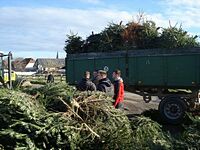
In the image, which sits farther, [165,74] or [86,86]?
[165,74]

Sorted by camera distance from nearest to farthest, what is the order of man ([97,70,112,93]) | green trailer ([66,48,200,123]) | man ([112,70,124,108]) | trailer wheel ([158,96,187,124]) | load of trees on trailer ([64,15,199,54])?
man ([112,70,124,108]), man ([97,70,112,93]), green trailer ([66,48,200,123]), trailer wheel ([158,96,187,124]), load of trees on trailer ([64,15,199,54])

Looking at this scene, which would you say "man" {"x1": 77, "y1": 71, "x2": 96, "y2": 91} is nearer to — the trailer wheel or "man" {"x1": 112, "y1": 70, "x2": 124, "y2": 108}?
"man" {"x1": 112, "y1": 70, "x2": 124, "y2": 108}

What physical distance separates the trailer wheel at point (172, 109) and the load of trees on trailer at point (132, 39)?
1973 millimetres

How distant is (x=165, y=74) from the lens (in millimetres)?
13781

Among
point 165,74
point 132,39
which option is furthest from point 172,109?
point 132,39

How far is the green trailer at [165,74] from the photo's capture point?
43.8ft

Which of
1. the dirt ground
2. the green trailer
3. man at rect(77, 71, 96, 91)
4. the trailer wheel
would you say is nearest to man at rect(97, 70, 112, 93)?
man at rect(77, 71, 96, 91)

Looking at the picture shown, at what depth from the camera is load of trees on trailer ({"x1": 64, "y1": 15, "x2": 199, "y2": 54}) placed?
627 inches

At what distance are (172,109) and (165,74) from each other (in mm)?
1087

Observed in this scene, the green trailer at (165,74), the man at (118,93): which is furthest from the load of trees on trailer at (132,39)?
the man at (118,93)

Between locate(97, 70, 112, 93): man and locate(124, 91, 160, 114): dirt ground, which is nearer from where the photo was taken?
locate(97, 70, 112, 93): man

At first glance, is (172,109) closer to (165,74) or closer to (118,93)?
(165,74)

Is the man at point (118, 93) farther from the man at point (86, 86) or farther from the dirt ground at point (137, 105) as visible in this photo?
the dirt ground at point (137, 105)

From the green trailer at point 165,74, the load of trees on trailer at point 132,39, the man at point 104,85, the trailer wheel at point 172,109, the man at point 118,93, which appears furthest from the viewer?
the load of trees on trailer at point 132,39
